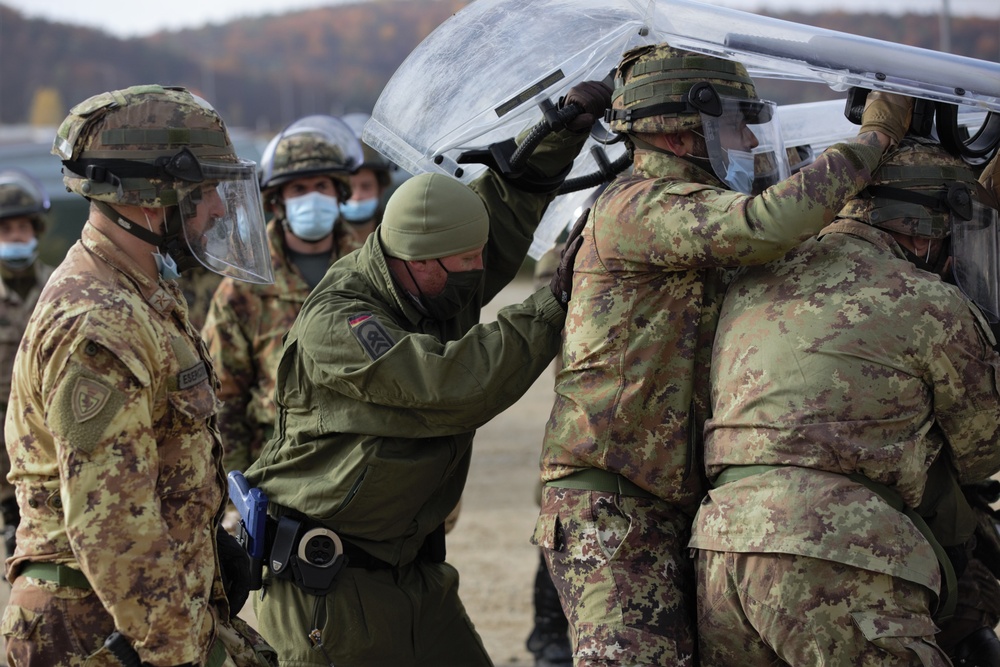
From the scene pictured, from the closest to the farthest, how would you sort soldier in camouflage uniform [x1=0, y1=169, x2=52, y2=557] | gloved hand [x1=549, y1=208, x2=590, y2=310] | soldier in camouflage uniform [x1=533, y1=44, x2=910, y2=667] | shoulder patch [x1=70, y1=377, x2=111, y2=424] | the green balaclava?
shoulder patch [x1=70, y1=377, x2=111, y2=424] → soldier in camouflage uniform [x1=533, y1=44, x2=910, y2=667] → gloved hand [x1=549, y1=208, x2=590, y2=310] → the green balaclava → soldier in camouflage uniform [x1=0, y1=169, x2=52, y2=557]

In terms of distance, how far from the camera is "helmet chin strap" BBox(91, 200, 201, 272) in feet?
10.8

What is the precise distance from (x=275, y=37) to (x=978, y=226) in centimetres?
11114

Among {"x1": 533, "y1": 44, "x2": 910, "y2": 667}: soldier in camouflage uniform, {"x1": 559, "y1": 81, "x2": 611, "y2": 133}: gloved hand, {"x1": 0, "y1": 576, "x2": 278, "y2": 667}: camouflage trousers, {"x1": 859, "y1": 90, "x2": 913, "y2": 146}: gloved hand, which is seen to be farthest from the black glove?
{"x1": 859, "y1": 90, "x2": 913, "y2": 146}: gloved hand

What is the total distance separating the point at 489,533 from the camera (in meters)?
9.26

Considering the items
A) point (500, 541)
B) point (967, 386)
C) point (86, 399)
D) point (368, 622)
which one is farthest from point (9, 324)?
point (967, 386)

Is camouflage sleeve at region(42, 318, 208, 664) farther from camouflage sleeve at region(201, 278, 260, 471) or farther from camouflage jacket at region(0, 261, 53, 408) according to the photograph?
camouflage jacket at region(0, 261, 53, 408)

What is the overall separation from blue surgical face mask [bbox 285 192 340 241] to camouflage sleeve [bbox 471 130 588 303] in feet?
5.60

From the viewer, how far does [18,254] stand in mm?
7535

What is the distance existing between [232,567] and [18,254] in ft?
15.4

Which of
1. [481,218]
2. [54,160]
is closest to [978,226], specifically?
[481,218]

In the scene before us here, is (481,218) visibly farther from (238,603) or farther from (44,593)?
(44,593)

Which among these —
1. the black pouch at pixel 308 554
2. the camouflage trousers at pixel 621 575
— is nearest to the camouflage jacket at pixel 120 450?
the black pouch at pixel 308 554

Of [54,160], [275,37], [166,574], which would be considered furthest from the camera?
[275,37]

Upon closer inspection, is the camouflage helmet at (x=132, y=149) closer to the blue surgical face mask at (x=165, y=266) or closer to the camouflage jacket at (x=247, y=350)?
the blue surgical face mask at (x=165, y=266)
